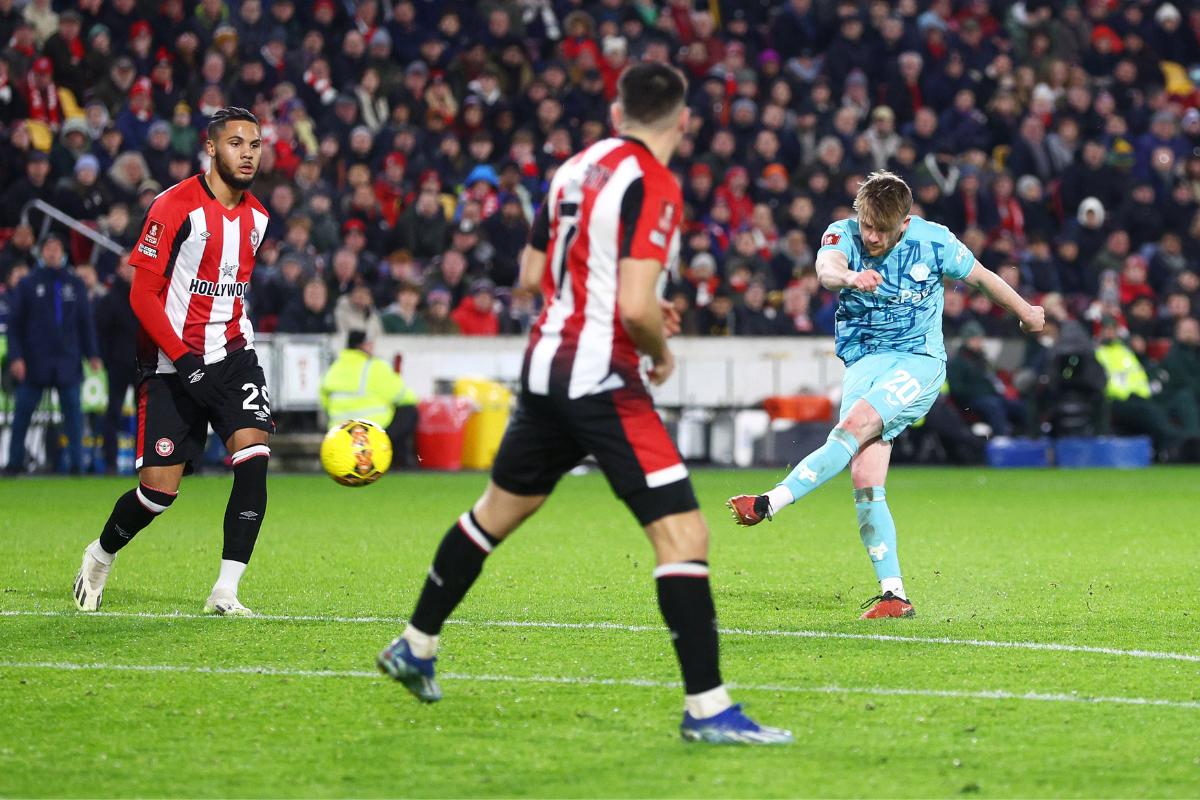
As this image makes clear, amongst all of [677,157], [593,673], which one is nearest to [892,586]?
[593,673]

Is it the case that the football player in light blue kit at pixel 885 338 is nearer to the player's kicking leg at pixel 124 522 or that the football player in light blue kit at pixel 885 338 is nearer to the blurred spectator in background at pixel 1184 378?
the player's kicking leg at pixel 124 522

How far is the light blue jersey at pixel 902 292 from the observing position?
28.0 ft

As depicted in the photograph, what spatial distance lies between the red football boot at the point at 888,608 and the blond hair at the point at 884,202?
5.64ft

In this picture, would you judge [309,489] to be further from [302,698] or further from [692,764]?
[692,764]

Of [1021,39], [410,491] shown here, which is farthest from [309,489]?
[1021,39]

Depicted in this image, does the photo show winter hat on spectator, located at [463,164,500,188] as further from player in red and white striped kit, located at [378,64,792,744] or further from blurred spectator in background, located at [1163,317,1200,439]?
player in red and white striped kit, located at [378,64,792,744]

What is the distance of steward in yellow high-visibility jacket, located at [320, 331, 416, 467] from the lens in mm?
18859

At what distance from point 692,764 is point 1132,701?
1.83m

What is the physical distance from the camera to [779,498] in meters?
8.35

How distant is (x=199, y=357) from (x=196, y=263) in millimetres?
438

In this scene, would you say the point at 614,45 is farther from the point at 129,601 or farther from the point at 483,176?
the point at 129,601

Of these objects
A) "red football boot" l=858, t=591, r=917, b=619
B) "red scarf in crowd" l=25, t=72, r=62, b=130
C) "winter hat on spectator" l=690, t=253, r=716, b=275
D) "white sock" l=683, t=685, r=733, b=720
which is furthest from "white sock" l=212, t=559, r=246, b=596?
"red scarf in crowd" l=25, t=72, r=62, b=130

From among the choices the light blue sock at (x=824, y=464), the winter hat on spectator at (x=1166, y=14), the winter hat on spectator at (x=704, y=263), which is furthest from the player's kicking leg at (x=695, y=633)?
the winter hat on spectator at (x=1166, y=14)

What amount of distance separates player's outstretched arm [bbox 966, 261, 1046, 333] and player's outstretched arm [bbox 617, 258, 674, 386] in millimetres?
3414
